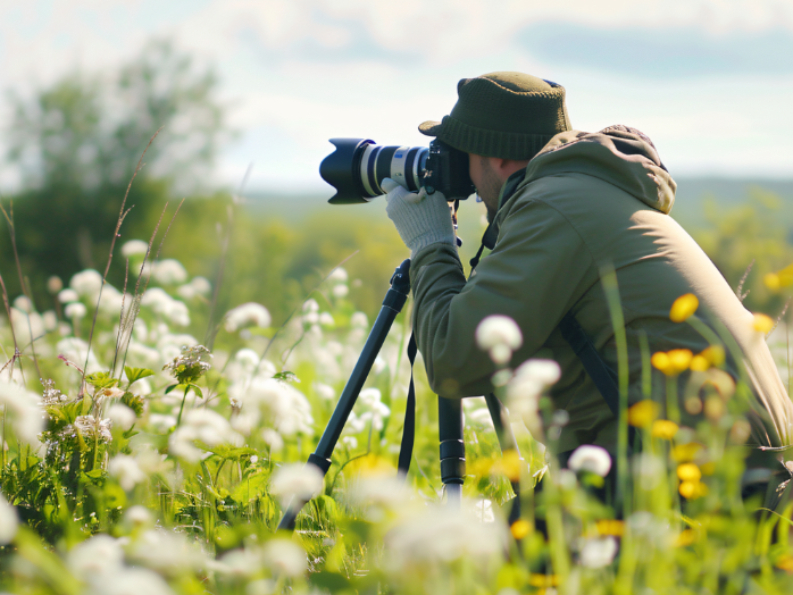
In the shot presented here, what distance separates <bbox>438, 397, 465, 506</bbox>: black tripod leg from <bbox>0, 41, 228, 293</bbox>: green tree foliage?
17416mm

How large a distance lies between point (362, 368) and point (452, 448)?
328mm

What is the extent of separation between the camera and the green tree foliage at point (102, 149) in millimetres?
17578

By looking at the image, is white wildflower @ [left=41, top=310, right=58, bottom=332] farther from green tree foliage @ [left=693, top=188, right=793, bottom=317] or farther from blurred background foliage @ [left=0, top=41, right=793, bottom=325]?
green tree foliage @ [left=693, top=188, right=793, bottom=317]

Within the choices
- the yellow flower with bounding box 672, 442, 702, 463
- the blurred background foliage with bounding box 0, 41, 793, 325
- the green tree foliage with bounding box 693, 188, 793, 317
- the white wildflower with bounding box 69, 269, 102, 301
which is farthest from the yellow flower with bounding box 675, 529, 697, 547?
the green tree foliage with bounding box 693, 188, 793, 317

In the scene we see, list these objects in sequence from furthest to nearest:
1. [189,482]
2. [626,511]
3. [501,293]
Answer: [189,482]
[501,293]
[626,511]

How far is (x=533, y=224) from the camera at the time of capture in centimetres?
137

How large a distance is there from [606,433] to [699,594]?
19.5 inches

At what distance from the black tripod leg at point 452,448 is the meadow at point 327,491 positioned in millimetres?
96

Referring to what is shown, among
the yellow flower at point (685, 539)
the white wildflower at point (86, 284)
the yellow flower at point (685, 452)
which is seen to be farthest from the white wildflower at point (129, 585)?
the white wildflower at point (86, 284)

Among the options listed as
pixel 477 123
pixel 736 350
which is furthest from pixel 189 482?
pixel 736 350

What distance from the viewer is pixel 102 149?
1894 centimetres

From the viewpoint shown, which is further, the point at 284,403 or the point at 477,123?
the point at 477,123

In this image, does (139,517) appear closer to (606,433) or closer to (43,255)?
(606,433)

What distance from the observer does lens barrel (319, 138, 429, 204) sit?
1.80 m
